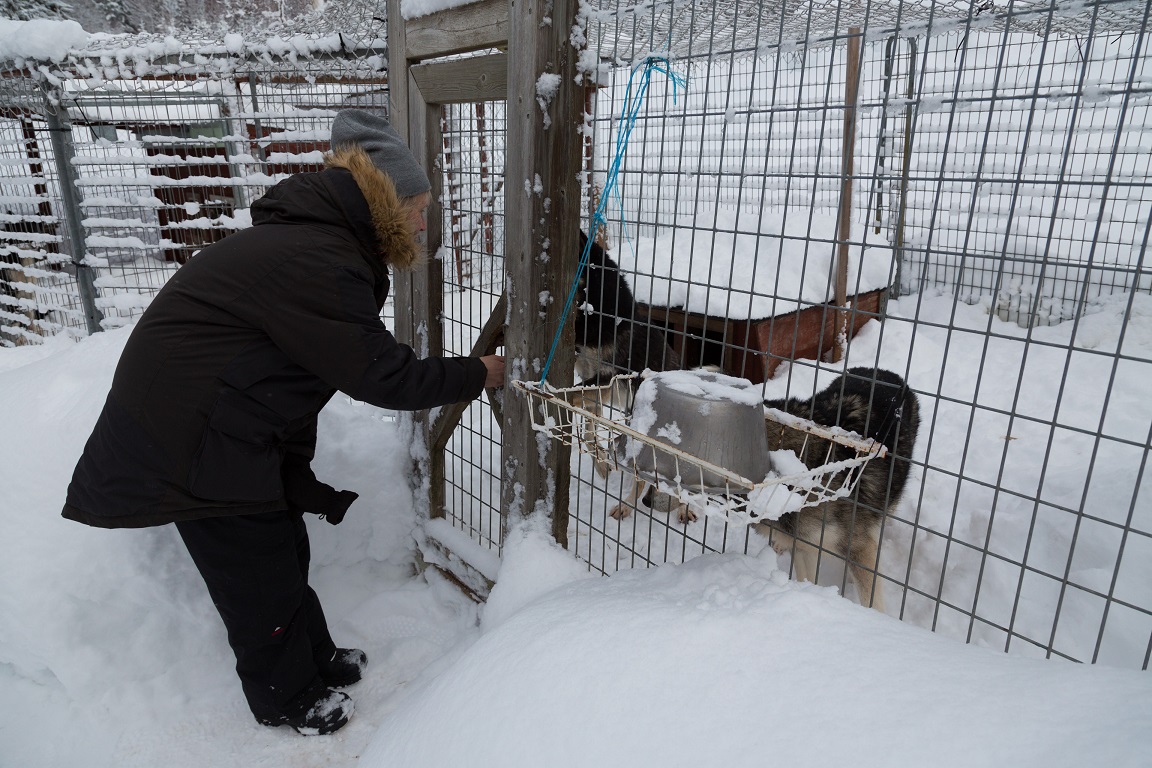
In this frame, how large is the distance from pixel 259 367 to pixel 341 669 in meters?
1.52

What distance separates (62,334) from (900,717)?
790 centimetres

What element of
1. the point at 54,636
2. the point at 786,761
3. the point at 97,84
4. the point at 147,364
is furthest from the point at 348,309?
the point at 97,84

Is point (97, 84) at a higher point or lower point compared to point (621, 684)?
higher

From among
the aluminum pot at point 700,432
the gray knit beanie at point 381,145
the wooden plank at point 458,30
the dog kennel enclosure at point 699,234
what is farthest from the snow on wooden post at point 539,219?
the aluminum pot at point 700,432

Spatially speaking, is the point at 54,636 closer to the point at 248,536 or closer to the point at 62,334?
the point at 248,536

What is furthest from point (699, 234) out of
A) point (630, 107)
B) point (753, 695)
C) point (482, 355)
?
point (753, 695)

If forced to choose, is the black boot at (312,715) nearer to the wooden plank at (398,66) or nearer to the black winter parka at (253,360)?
the black winter parka at (253,360)

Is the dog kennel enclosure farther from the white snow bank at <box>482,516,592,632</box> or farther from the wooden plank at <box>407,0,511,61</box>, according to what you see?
the white snow bank at <box>482,516,592,632</box>

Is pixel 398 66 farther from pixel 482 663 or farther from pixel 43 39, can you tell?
pixel 43 39

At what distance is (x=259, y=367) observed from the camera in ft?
7.38

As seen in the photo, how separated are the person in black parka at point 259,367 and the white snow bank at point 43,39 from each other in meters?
4.25

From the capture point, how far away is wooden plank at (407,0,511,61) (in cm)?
258

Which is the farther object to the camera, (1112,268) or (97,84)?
(97,84)

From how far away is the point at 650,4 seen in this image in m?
2.14
